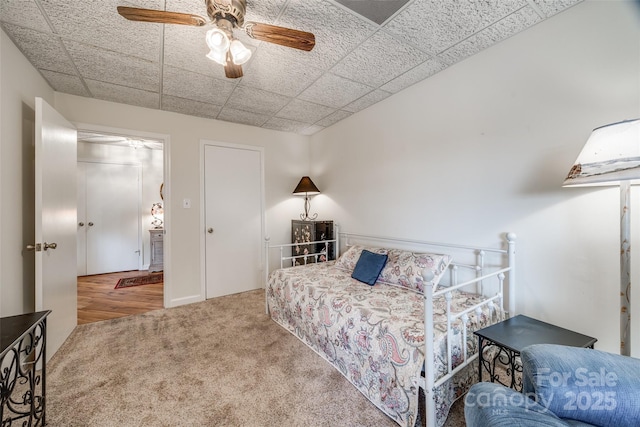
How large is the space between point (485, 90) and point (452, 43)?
42 centimetres

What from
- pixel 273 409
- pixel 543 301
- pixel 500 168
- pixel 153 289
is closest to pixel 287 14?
pixel 500 168

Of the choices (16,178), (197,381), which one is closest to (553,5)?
(197,381)

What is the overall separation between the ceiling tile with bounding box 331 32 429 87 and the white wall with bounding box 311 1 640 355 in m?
0.35

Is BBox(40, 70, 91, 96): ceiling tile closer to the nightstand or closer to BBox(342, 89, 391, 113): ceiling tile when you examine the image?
BBox(342, 89, 391, 113): ceiling tile

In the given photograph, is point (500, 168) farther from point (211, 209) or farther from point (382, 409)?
point (211, 209)

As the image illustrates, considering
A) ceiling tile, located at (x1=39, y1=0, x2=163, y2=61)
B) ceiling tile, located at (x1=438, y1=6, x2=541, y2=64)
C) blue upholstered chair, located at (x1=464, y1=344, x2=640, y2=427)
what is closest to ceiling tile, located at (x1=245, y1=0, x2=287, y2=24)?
ceiling tile, located at (x1=39, y1=0, x2=163, y2=61)

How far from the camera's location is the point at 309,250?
339cm

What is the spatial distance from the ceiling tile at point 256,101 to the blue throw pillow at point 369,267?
186 cm

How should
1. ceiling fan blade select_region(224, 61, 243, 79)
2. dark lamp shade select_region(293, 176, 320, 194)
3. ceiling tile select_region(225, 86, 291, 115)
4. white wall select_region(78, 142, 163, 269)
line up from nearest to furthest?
ceiling fan blade select_region(224, 61, 243, 79) < ceiling tile select_region(225, 86, 291, 115) < dark lamp shade select_region(293, 176, 320, 194) < white wall select_region(78, 142, 163, 269)

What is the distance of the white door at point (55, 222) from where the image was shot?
1.75 meters

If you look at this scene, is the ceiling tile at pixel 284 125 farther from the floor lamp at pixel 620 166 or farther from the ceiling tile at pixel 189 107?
the floor lamp at pixel 620 166

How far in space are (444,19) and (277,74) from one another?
131 centimetres

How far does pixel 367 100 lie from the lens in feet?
8.86

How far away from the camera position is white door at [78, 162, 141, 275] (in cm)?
→ 436
